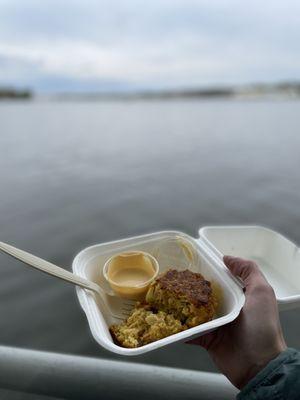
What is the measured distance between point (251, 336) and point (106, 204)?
5704 millimetres

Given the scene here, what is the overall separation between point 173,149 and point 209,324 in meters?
12.8

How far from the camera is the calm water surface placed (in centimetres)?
369

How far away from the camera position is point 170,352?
3.39 m

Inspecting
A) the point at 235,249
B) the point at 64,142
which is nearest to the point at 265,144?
the point at 64,142

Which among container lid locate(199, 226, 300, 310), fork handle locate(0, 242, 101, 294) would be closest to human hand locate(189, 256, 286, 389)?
fork handle locate(0, 242, 101, 294)

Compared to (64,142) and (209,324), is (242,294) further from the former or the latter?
(64,142)

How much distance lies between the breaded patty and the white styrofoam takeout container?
0.31 ft

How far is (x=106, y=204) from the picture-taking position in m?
7.06

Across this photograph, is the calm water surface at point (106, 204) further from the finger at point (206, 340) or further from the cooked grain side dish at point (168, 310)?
the cooked grain side dish at point (168, 310)

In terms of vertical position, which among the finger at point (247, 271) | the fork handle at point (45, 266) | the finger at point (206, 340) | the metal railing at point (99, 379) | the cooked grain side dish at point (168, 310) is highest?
the fork handle at point (45, 266)

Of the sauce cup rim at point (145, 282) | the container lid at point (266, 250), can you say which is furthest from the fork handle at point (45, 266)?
the container lid at point (266, 250)

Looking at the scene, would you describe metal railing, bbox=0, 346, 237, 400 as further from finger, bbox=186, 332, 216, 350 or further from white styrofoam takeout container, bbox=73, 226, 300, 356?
white styrofoam takeout container, bbox=73, 226, 300, 356

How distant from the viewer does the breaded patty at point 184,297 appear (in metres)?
1.56

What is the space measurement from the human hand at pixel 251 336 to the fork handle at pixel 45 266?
2.33 ft
